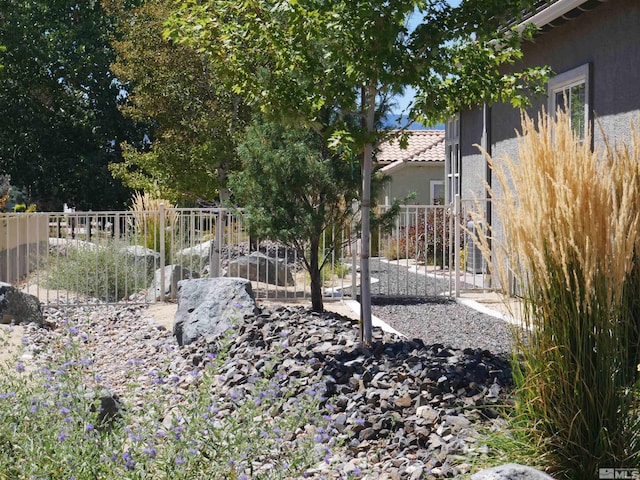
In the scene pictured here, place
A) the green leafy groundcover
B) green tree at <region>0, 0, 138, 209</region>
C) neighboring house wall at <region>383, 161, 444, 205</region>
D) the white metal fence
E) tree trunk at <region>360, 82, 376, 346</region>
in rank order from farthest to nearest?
green tree at <region>0, 0, 138, 209</region> → neighboring house wall at <region>383, 161, 444, 205</region> → the white metal fence → tree trunk at <region>360, 82, 376, 346</region> → the green leafy groundcover

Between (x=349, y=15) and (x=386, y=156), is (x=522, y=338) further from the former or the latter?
(x=386, y=156)

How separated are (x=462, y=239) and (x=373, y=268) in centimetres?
275

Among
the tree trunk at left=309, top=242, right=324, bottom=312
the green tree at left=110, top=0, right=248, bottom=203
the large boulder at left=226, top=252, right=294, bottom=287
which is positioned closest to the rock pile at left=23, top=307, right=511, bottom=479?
the tree trunk at left=309, top=242, right=324, bottom=312

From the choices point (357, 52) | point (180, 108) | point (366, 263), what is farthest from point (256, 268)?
point (357, 52)

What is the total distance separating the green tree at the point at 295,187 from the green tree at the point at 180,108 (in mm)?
8088

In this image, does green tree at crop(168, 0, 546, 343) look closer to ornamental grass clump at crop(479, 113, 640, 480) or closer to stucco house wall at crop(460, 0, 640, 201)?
stucco house wall at crop(460, 0, 640, 201)

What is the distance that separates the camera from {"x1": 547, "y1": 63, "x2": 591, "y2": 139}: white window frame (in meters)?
10.4

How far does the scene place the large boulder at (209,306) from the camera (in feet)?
27.6

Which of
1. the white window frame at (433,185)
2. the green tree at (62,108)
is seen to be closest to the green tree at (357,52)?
the white window frame at (433,185)

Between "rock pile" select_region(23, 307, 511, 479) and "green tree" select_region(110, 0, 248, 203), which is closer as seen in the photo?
"rock pile" select_region(23, 307, 511, 479)

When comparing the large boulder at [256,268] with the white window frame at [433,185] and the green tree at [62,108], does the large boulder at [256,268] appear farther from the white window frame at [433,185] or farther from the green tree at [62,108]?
the green tree at [62,108]

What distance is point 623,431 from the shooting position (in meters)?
3.96

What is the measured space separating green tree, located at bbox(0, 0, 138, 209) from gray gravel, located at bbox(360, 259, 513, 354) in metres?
19.0

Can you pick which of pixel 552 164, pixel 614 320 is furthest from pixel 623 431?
pixel 552 164
